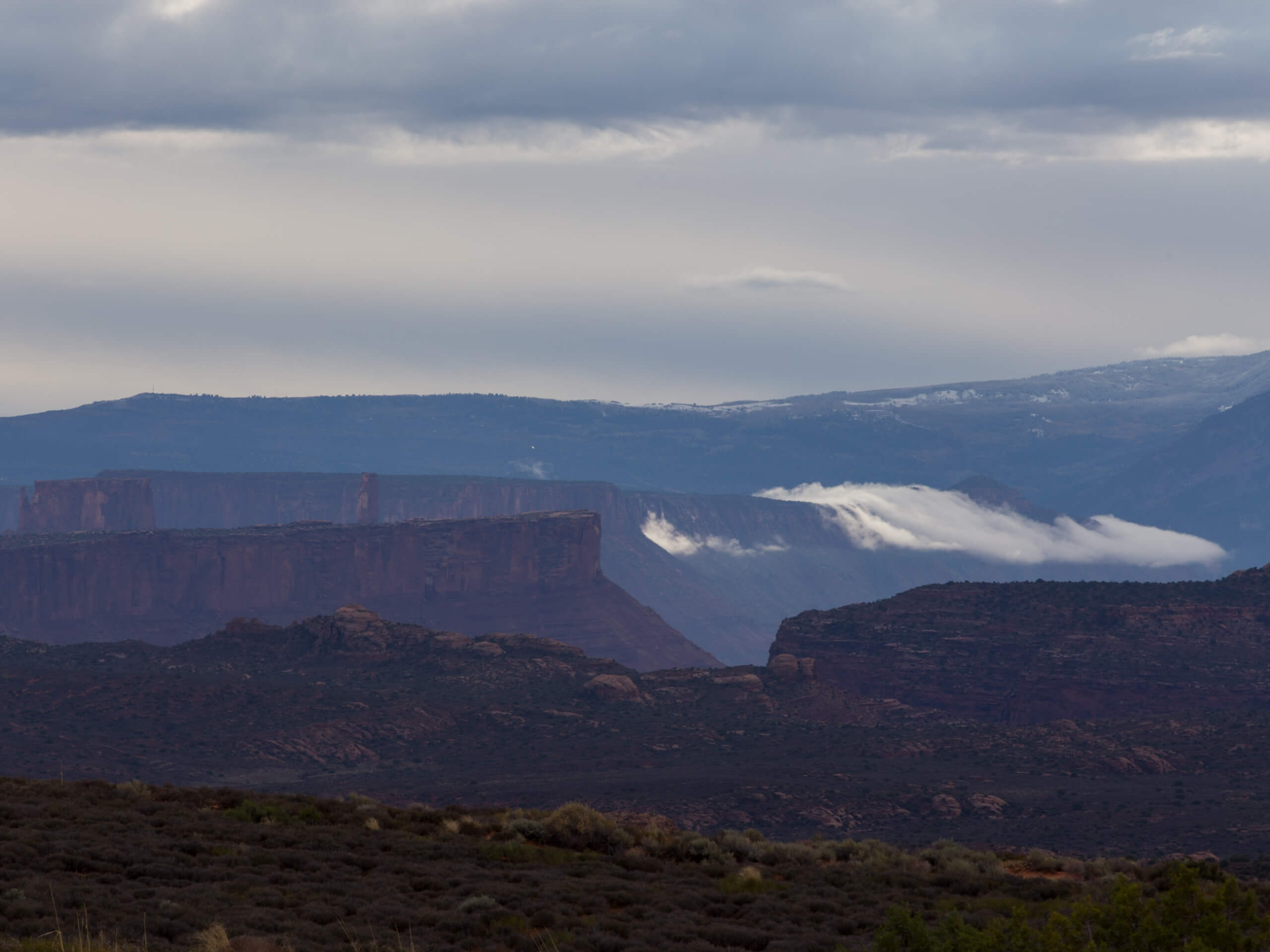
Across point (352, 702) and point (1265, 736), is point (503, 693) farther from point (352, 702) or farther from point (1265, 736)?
point (1265, 736)

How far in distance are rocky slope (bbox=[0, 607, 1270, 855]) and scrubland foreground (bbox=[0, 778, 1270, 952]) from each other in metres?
29.0

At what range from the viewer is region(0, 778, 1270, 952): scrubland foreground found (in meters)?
21.8

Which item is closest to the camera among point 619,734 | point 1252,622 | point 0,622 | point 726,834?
point 726,834

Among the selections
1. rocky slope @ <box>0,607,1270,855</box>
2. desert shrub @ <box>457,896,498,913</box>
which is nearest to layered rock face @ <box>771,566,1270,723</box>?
rocky slope @ <box>0,607,1270,855</box>

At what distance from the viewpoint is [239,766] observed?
91.4 meters

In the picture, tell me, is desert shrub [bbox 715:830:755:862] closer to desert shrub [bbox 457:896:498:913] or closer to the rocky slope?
desert shrub [bbox 457:896:498:913]

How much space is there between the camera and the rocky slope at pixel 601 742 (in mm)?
74562

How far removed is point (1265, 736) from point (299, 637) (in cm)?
7300

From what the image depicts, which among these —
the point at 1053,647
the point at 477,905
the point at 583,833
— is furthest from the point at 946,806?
the point at 1053,647

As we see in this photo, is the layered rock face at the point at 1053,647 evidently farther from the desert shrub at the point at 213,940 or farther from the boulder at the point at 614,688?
the desert shrub at the point at 213,940

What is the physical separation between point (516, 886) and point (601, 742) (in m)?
69.8

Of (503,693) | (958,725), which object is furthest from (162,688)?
(958,725)

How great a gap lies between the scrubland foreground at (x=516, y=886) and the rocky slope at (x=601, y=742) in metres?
29.0

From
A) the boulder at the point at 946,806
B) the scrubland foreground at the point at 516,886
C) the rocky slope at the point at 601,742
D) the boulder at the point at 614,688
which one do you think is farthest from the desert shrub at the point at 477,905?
the boulder at the point at 614,688
